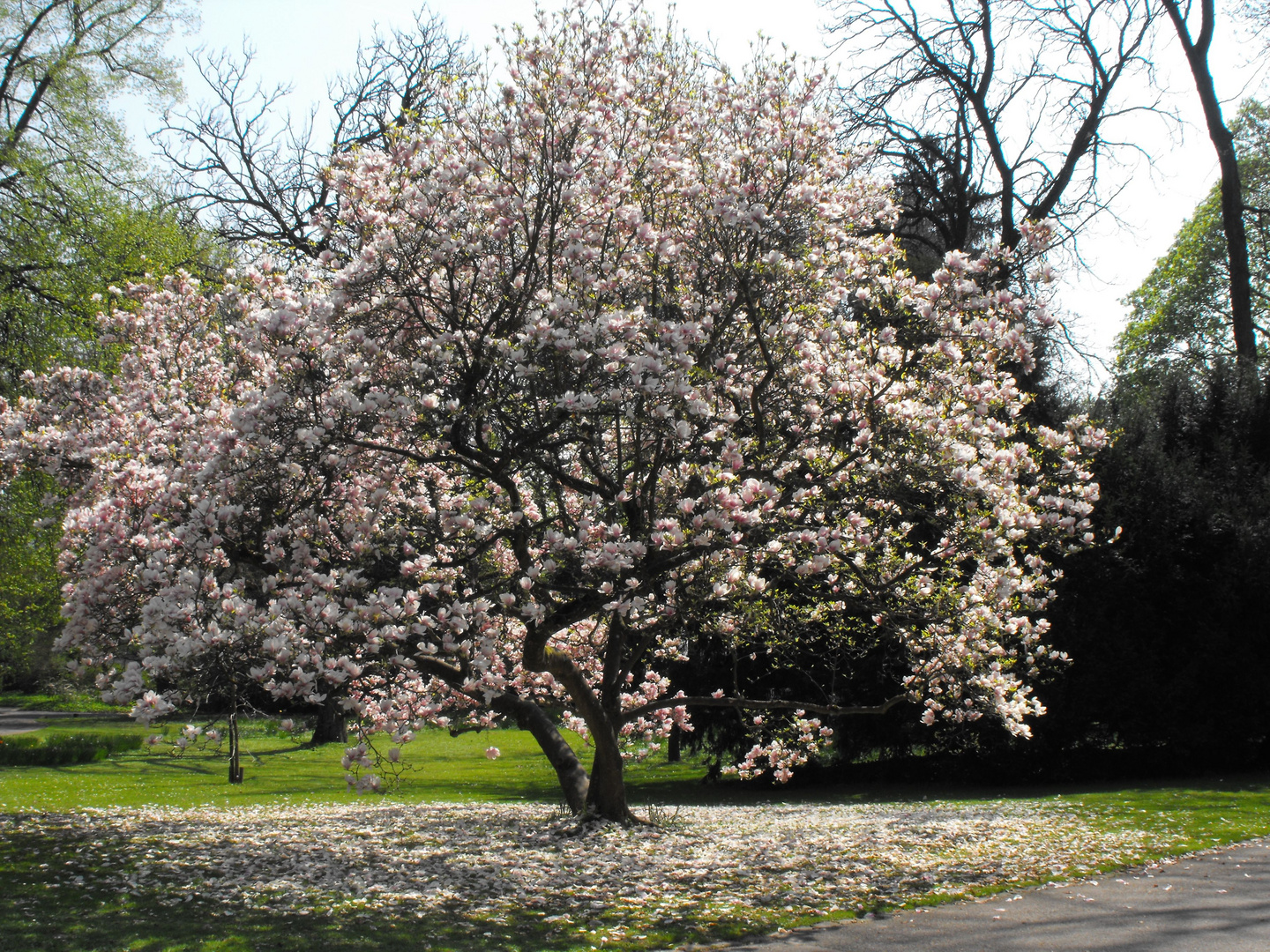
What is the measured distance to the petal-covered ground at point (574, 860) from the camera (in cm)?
743

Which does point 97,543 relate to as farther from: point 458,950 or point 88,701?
point 88,701

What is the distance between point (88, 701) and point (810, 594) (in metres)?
40.8

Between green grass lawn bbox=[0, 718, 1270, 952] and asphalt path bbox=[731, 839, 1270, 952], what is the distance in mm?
563

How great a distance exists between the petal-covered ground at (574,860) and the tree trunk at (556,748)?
1.24 feet

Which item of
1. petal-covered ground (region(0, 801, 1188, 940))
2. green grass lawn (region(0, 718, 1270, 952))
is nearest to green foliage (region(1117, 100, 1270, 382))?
green grass lawn (region(0, 718, 1270, 952))

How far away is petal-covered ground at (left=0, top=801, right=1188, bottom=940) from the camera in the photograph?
24.4 ft

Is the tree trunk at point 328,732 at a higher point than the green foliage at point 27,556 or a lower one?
lower

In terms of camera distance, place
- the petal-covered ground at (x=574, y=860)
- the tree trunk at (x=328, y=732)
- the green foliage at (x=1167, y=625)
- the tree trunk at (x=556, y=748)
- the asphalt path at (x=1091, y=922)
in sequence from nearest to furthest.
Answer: the asphalt path at (x=1091, y=922) < the petal-covered ground at (x=574, y=860) < the tree trunk at (x=556, y=748) < the green foliage at (x=1167, y=625) < the tree trunk at (x=328, y=732)

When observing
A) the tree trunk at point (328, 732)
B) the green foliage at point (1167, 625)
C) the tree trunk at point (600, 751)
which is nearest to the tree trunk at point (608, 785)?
Answer: the tree trunk at point (600, 751)

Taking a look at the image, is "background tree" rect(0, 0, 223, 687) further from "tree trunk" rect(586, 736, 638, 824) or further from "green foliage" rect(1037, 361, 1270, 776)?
"green foliage" rect(1037, 361, 1270, 776)

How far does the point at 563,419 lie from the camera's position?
7.31m

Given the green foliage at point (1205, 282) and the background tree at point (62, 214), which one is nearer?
the background tree at point (62, 214)

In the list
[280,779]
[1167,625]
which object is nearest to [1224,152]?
[1167,625]

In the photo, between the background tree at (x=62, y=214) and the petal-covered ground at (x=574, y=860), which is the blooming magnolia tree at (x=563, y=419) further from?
the background tree at (x=62, y=214)
